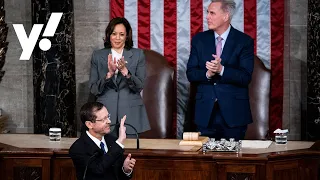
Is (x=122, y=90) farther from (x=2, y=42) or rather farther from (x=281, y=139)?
(x=281, y=139)

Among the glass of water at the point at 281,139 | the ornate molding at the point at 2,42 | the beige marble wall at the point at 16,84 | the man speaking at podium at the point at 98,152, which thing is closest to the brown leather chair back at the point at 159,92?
the beige marble wall at the point at 16,84

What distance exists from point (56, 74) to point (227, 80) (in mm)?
2546

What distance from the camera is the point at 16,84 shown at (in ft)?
39.3

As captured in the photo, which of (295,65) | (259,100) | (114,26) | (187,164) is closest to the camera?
(187,164)

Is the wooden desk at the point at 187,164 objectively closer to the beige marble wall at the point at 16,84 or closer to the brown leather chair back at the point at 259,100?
the brown leather chair back at the point at 259,100

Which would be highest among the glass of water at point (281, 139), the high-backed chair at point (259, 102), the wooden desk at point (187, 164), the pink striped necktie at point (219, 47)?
the pink striped necktie at point (219, 47)

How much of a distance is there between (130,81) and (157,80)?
1417 millimetres

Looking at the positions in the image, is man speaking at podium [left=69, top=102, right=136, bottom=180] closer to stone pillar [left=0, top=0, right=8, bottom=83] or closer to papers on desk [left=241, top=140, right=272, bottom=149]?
papers on desk [left=241, top=140, right=272, bottom=149]

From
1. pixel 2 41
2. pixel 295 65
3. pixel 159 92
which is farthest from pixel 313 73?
pixel 2 41

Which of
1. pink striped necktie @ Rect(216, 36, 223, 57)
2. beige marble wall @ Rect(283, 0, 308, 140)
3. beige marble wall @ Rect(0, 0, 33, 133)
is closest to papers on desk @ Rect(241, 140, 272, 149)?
pink striped necktie @ Rect(216, 36, 223, 57)

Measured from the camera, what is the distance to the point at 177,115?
11.6m

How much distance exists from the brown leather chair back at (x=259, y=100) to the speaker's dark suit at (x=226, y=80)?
2.72 feet

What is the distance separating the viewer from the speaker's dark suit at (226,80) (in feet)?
33.0

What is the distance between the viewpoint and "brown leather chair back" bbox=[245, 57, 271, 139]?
Result: 11.1m
